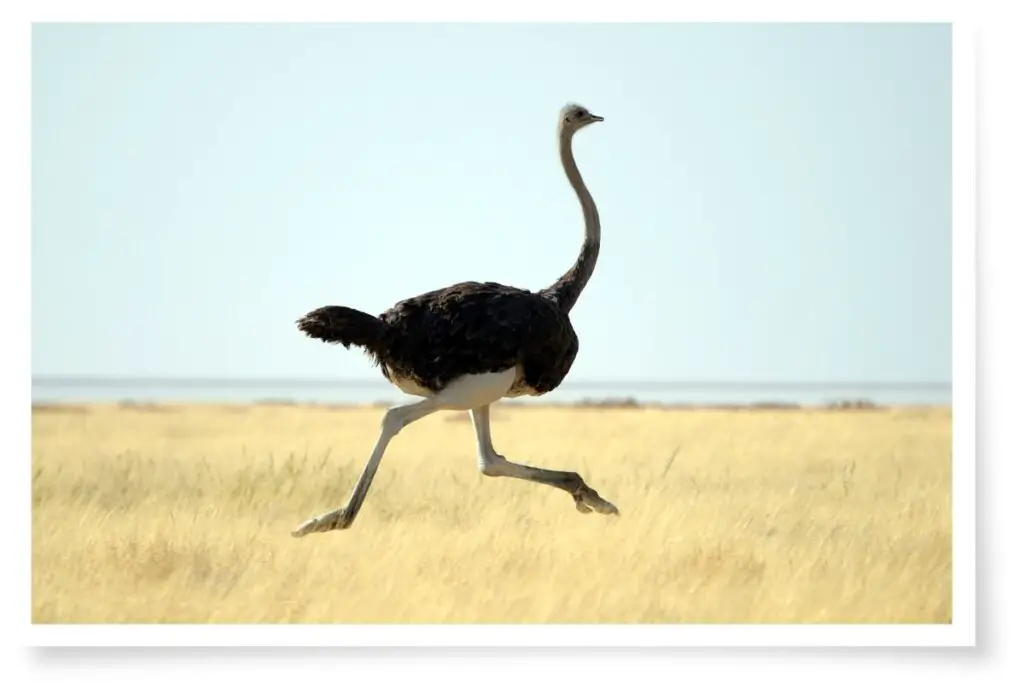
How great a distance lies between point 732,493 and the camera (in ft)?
29.3

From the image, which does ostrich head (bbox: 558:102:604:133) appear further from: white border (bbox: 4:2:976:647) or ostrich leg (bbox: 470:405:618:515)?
ostrich leg (bbox: 470:405:618:515)

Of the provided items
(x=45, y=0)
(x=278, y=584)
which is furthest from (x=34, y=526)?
(x=45, y=0)

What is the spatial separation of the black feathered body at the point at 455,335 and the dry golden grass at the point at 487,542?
854 mm

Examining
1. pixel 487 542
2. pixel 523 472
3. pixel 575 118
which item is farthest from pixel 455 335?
pixel 575 118

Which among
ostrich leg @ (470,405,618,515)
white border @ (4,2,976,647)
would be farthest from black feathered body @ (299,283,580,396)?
white border @ (4,2,976,647)

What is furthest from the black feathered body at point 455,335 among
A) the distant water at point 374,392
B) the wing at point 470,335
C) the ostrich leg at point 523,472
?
the distant water at point 374,392

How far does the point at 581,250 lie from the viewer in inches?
306

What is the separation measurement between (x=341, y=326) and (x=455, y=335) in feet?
1.78

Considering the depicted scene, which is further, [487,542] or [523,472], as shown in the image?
[523,472]
